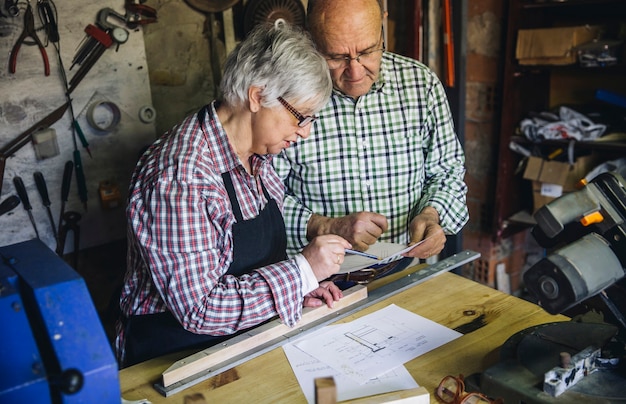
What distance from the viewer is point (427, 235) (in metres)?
2.11

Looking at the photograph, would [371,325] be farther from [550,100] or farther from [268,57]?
[550,100]

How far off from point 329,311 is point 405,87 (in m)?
1.03

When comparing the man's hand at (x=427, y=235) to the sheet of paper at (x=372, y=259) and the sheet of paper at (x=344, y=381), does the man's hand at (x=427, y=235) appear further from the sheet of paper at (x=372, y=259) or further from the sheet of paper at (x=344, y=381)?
the sheet of paper at (x=344, y=381)

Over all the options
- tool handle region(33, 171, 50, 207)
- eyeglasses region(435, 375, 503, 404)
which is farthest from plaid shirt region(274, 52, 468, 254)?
tool handle region(33, 171, 50, 207)

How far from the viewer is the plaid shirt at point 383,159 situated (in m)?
2.30

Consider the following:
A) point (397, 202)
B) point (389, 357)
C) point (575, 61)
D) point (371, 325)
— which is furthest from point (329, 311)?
point (575, 61)

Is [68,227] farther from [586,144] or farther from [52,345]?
[586,144]

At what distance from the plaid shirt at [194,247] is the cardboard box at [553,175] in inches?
94.5

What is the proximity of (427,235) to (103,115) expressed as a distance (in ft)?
5.53

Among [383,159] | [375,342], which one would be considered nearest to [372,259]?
[375,342]

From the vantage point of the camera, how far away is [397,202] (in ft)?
7.83

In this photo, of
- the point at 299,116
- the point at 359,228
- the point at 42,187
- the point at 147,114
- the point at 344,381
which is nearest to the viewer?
the point at 344,381

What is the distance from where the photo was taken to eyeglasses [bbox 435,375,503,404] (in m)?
1.35

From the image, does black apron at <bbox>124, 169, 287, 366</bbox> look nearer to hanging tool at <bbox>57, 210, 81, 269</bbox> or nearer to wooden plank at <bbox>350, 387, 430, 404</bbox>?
wooden plank at <bbox>350, 387, 430, 404</bbox>
